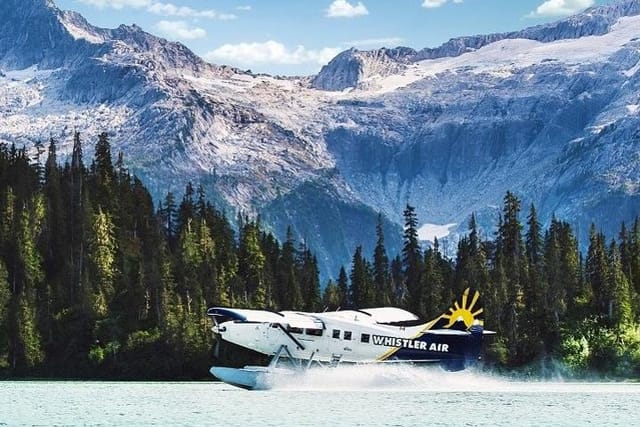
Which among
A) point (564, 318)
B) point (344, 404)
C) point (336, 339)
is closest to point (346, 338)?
point (336, 339)

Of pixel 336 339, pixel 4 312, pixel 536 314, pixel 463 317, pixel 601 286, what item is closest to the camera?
pixel 336 339

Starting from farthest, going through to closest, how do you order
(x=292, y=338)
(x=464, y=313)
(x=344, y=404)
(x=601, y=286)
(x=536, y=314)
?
(x=536, y=314) → (x=601, y=286) → (x=464, y=313) → (x=292, y=338) → (x=344, y=404)

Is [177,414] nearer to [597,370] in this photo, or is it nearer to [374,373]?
[374,373]

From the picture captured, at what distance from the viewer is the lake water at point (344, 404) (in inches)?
3661

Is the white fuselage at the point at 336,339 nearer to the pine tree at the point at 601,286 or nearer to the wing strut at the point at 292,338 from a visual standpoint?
the wing strut at the point at 292,338

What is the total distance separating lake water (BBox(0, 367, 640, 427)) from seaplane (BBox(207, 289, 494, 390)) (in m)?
1.59

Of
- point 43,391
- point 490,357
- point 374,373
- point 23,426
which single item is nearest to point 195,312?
point 490,357

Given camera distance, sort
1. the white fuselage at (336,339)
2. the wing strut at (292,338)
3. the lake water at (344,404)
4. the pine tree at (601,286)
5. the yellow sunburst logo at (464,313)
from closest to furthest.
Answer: the lake water at (344,404), the wing strut at (292,338), the white fuselage at (336,339), the yellow sunburst logo at (464,313), the pine tree at (601,286)

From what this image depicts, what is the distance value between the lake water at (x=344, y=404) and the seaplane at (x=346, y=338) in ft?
5.22

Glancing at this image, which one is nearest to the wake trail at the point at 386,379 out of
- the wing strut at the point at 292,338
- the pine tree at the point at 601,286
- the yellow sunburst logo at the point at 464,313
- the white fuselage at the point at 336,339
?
the white fuselage at the point at 336,339

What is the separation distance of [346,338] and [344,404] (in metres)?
17.2

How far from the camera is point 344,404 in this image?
107 metres

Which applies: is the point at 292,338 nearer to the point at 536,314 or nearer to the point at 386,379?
the point at 386,379

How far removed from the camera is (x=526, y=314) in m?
194
